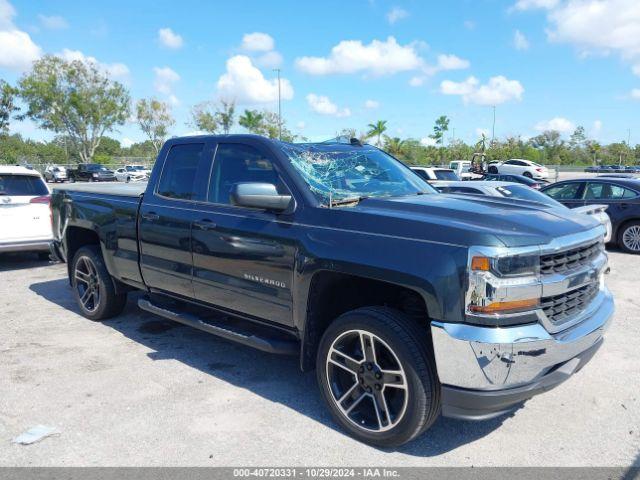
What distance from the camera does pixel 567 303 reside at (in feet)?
10.3

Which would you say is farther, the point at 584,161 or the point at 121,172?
the point at 584,161

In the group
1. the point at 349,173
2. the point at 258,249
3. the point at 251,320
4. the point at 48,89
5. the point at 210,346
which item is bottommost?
the point at 210,346

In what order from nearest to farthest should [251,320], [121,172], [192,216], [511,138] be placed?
[251,320]
[192,216]
[121,172]
[511,138]

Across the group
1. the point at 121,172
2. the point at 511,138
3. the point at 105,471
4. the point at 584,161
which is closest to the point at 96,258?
the point at 105,471

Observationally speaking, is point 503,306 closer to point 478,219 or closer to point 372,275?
point 478,219

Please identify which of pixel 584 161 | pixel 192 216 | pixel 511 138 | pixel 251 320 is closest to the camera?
pixel 251 320

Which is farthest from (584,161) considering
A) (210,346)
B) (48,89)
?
(210,346)

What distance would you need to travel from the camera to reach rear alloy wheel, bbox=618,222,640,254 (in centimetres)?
1068

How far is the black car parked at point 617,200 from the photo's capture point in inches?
423

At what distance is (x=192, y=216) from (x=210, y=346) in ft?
4.67

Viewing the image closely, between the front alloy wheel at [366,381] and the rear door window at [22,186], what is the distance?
7.24 metres

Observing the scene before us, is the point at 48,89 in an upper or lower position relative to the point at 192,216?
upper

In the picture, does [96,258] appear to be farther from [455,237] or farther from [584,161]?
[584,161]

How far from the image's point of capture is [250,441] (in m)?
3.36
